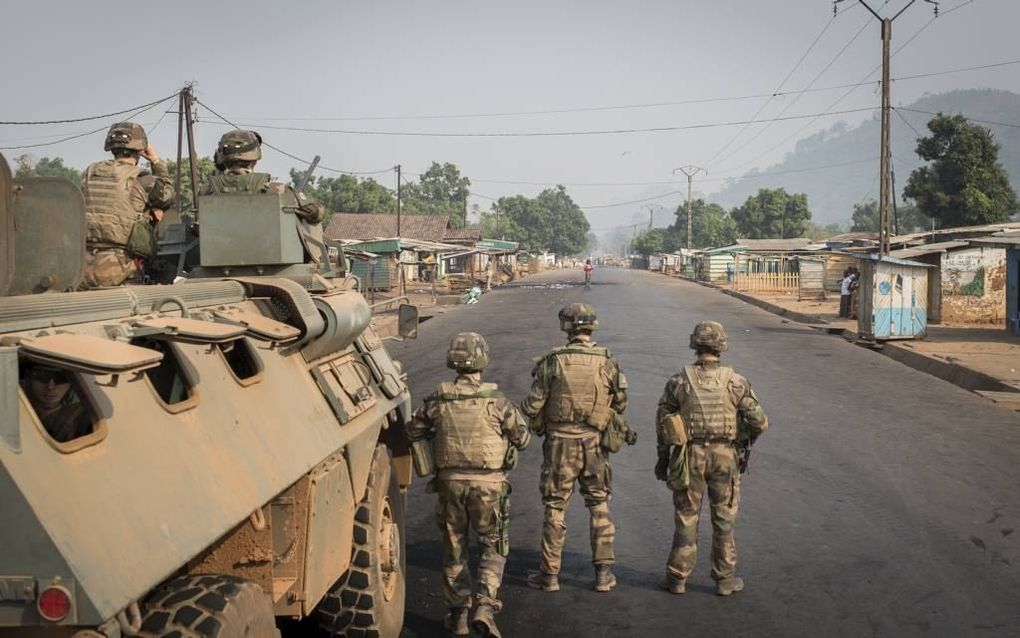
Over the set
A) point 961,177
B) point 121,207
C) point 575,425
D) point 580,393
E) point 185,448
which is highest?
point 961,177

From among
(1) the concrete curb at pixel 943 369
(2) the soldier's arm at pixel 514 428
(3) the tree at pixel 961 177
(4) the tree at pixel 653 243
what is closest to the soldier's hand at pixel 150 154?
(2) the soldier's arm at pixel 514 428

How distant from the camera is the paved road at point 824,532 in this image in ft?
21.2

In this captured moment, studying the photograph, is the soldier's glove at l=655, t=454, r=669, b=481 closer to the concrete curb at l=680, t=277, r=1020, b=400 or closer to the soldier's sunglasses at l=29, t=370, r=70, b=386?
the soldier's sunglasses at l=29, t=370, r=70, b=386

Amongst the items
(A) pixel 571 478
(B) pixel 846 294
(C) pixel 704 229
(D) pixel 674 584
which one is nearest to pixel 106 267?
(A) pixel 571 478

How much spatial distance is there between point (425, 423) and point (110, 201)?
7.62 feet

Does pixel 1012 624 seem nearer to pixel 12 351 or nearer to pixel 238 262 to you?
pixel 238 262

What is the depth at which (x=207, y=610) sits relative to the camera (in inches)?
133

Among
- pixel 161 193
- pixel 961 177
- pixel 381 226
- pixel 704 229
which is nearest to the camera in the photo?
pixel 161 193

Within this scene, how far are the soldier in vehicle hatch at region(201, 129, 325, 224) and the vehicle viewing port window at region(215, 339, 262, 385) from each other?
5.82 feet

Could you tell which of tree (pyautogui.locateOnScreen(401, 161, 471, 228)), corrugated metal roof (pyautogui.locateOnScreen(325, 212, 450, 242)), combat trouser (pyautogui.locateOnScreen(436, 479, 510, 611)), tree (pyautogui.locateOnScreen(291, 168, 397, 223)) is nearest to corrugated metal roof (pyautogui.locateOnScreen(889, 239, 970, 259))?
combat trouser (pyautogui.locateOnScreen(436, 479, 510, 611))

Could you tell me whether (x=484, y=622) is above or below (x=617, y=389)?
below

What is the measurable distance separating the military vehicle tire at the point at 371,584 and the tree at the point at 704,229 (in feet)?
344

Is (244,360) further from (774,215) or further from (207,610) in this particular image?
(774,215)

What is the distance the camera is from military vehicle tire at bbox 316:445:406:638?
18.1 ft
